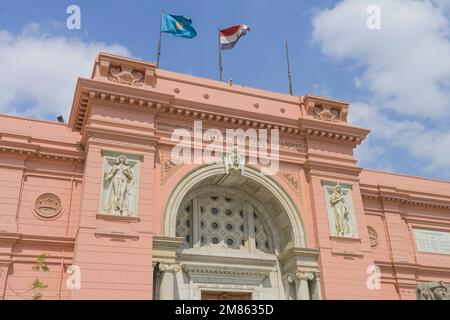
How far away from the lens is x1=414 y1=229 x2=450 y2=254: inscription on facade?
2159 centimetres

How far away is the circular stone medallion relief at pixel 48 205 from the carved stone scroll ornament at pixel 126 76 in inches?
171

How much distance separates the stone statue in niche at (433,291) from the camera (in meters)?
20.0

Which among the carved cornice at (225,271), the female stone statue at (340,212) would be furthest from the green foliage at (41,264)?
the female stone statue at (340,212)

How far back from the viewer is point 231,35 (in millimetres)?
22094

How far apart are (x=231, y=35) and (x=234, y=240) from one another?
947 centimetres

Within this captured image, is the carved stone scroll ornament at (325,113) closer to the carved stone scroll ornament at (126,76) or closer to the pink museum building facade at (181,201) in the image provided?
the pink museum building facade at (181,201)

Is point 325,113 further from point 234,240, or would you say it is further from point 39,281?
point 39,281

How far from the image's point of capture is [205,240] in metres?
17.3

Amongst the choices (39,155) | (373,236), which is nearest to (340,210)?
(373,236)

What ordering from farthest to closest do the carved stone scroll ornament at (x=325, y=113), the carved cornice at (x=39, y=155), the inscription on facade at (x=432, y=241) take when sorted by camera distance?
the inscription on facade at (x=432, y=241), the carved stone scroll ornament at (x=325, y=113), the carved cornice at (x=39, y=155)

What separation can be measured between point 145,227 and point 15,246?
4.02 m
